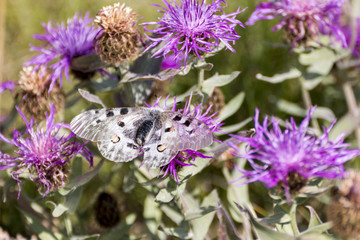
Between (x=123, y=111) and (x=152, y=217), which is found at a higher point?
(x=123, y=111)

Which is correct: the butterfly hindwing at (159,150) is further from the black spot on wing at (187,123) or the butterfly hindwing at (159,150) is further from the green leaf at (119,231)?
the green leaf at (119,231)

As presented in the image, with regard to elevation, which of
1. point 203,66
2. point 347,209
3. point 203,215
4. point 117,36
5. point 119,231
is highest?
point 117,36

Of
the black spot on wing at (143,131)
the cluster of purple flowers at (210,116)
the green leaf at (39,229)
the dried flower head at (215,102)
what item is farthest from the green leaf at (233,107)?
the green leaf at (39,229)

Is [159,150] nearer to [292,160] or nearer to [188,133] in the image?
[188,133]

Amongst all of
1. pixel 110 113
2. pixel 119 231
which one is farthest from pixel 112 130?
pixel 119 231

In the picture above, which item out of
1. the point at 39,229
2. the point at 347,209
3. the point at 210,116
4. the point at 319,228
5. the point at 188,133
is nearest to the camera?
the point at 347,209

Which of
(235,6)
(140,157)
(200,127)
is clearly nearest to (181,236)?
(140,157)

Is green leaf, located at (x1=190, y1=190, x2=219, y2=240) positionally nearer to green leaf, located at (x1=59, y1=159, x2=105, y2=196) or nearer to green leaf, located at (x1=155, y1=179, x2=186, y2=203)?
green leaf, located at (x1=155, y1=179, x2=186, y2=203)

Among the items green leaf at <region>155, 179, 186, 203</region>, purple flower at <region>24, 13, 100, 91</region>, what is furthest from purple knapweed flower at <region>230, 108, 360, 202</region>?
purple flower at <region>24, 13, 100, 91</region>

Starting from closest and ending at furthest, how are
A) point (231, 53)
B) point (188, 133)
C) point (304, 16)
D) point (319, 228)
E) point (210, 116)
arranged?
point (319, 228), point (188, 133), point (210, 116), point (304, 16), point (231, 53)
